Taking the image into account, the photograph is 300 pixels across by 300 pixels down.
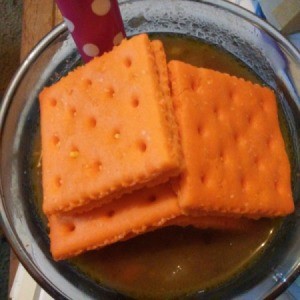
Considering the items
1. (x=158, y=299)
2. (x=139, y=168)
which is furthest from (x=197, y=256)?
(x=139, y=168)

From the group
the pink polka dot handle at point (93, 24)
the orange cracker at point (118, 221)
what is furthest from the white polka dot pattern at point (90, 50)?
the orange cracker at point (118, 221)

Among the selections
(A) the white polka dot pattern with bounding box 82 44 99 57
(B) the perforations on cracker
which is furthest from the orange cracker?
(A) the white polka dot pattern with bounding box 82 44 99 57

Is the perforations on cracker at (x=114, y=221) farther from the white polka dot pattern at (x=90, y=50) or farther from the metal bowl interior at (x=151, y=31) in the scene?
the white polka dot pattern at (x=90, y=50)

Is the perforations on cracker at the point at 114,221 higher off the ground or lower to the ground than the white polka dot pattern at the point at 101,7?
lower

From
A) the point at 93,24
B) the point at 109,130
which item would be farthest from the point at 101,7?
→ the point at 109,130

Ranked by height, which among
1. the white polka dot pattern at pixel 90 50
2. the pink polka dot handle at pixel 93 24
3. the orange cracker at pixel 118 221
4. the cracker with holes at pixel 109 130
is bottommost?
the orange cracker at pixel 118 221

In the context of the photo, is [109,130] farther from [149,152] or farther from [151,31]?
[151,31]
